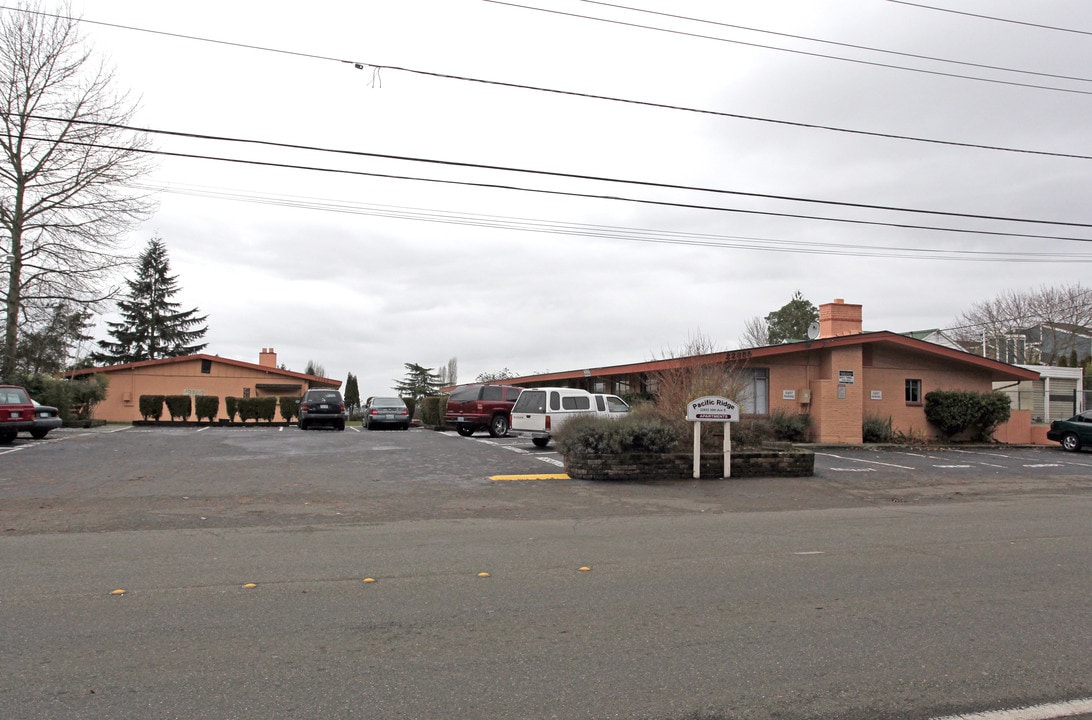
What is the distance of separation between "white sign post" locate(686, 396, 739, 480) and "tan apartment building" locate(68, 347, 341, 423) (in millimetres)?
32396

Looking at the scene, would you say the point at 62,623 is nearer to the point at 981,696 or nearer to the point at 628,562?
the point at 628,562

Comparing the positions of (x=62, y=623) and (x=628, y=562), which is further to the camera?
(x=628, y=562)

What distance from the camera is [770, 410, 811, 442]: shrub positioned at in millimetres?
25344

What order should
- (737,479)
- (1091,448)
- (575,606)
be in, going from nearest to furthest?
(575,606), (737,479), (1091,448)

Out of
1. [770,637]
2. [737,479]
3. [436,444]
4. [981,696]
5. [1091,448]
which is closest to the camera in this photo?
[981,696]

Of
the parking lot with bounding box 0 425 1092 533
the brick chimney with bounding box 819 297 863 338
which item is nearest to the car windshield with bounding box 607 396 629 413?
the parking lot with bounding box 0 425 1092 533

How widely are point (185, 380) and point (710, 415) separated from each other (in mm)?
35435

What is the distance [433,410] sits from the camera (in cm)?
3453

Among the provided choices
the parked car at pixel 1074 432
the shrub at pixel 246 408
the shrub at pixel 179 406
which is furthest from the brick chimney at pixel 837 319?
the shrub at pixel 179 406

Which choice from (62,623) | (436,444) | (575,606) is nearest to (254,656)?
(62,623)

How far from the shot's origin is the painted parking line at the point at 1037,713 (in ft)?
13.6

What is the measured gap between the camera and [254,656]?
16.1 feet

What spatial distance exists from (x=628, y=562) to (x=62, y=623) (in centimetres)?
480

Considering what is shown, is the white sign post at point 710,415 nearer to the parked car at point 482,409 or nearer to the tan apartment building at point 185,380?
the parked car at point 482,409
